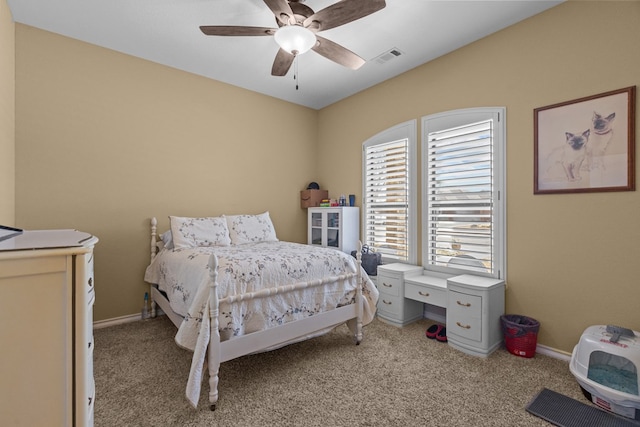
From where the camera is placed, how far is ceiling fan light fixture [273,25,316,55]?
2.10 metres

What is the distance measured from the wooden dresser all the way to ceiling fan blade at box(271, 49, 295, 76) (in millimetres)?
2075

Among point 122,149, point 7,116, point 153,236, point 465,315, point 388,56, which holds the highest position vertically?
Result: point 388,56

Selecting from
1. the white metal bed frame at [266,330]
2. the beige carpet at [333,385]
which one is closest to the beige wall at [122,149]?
the white metal bed frame at [266,330]

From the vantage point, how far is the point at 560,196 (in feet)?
8.02

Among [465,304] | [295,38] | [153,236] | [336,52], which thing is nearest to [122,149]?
[153,236]

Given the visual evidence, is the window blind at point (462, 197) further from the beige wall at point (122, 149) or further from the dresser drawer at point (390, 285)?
the beige wall at point (122, 149)

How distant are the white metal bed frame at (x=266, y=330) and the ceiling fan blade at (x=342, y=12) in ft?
5.79

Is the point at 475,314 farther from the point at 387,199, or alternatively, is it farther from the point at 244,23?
the point at 244,23

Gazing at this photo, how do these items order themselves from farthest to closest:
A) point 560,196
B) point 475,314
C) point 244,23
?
point 244,23, point 475,314, point 560,196

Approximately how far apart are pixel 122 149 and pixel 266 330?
2569mm

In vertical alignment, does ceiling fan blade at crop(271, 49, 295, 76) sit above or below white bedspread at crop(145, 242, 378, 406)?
above

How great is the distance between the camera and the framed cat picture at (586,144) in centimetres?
214

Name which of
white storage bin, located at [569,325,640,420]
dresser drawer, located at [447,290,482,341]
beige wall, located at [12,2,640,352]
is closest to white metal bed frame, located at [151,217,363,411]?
dresser drawer, located at [447,290,482,341]

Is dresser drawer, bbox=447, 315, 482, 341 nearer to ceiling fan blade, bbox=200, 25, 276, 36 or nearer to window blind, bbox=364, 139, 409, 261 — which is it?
window blind, bbox=364, 139, 409, 261
